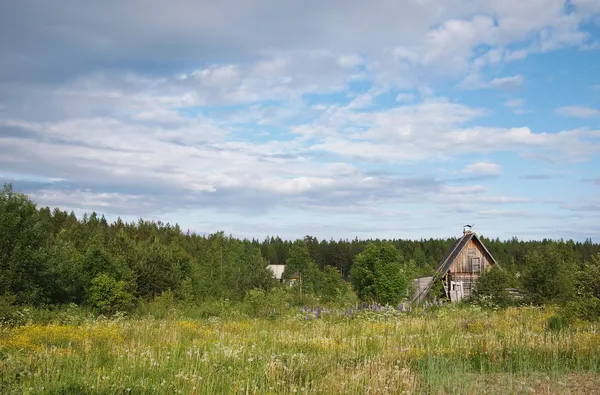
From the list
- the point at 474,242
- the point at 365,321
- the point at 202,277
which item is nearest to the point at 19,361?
the point at 365,321

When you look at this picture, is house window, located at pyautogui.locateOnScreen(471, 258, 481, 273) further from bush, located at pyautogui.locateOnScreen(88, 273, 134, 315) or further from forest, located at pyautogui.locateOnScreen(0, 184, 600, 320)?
bush, located at pyautogui.locateOnScreen(88, 273, 134, 315)

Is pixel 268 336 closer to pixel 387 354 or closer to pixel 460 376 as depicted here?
pixel 387 354

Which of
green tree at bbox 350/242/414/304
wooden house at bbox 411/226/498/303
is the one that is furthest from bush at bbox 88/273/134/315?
wooden house at bbox 411/226/498/303

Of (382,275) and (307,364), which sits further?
(382,275)

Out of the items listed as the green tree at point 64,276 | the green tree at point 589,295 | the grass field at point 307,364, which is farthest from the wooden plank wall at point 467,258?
the green tree at point 64,276

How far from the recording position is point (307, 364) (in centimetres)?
842

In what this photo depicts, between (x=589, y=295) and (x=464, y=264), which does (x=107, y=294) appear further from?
(x=589, y=295)

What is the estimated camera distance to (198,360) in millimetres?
8578

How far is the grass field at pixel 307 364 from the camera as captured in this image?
273 inches

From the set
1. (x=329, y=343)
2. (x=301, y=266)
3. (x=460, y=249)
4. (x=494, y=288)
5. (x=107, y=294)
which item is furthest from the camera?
(x=301, y=266)

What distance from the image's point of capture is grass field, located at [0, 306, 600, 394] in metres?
6.93

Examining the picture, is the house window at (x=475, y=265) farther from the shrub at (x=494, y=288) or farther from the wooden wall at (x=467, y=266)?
the shrub at (x=494, y=288)

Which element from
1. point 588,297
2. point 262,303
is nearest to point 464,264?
point 262,303

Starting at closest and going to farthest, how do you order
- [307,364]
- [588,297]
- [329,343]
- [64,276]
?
[307,364], [329,343], [588,297], [64,276]
